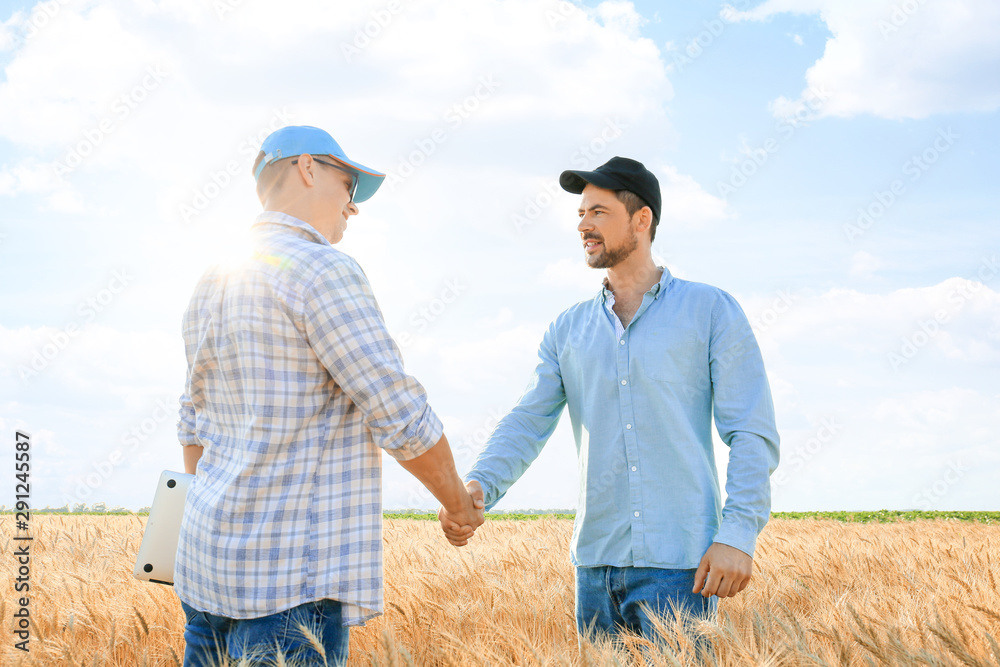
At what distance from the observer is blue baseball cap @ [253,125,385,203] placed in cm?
251

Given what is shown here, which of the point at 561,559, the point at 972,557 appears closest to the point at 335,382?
the point at 561,559

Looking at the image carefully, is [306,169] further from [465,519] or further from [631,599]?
[631,599]

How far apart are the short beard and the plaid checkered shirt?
1.41 metres

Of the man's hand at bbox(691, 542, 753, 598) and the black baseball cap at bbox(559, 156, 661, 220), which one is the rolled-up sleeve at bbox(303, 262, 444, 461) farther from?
the black baseball cap at bbox(559, 156, 661, 220)

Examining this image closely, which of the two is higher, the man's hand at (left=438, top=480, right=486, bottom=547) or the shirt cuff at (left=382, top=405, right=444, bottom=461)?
the shirt cuff at (left=382, top=405, right=444, bottom=461)

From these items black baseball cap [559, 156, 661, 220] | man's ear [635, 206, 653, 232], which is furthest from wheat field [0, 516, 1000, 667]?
black baseball cap [559, 156, 661, 220]

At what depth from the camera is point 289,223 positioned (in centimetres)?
240

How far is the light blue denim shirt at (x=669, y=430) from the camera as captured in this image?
2.97 m

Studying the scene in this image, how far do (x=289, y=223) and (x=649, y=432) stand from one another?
164cm

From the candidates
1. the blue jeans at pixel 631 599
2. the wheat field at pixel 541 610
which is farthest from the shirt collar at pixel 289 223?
the blue jeans at pixel 631 599

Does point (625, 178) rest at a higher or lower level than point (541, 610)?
higher

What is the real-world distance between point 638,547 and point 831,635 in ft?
2.40

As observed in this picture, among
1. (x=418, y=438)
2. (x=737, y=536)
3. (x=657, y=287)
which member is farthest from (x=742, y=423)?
(x=418, y=438)

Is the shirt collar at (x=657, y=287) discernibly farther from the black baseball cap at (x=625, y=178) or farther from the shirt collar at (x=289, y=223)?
the shirt collar at (x=289, y=223)
